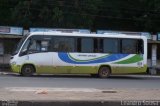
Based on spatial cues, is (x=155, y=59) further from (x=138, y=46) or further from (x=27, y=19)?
(x=138, y=46)

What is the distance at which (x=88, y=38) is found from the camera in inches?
1253

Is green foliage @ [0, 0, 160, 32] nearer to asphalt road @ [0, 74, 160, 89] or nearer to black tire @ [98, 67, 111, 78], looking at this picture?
black tire @ [98, 67, 111, 78]

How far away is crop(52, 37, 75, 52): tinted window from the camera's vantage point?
31.1 metres

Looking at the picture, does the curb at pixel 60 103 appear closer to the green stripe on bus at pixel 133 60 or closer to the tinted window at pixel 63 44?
the tinted window at pixel 63 44

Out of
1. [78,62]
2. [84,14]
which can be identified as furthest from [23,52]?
[84,14]

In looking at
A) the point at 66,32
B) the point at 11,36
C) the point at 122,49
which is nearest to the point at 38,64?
the point at 66,32

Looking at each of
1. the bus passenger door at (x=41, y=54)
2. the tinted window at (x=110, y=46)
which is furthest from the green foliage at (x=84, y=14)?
the bus passenger door at (x=41, y=54)

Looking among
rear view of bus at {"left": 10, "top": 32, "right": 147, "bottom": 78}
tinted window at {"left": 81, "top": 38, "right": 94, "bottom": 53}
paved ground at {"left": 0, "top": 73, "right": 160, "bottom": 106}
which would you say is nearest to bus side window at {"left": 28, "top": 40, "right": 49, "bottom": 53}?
rear view of bus at {"left": 10, "top": 32, "right": 147, "bottom": 78}

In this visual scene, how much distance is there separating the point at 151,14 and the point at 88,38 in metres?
23.7

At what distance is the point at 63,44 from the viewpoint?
3142cm

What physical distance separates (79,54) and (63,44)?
113 centimetres

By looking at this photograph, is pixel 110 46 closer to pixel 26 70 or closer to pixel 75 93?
pixel 26 70

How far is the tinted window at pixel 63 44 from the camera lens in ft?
102

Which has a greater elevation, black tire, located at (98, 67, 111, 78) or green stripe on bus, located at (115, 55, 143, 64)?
green stripe on bus, located at (115, 55, 143, 64)
